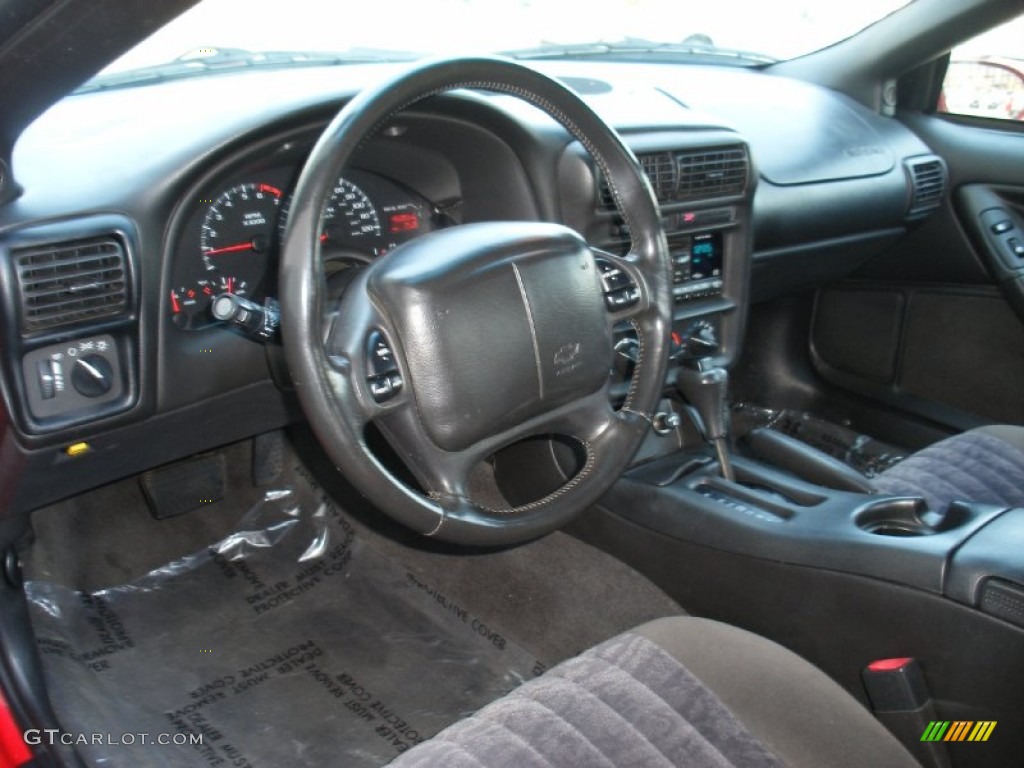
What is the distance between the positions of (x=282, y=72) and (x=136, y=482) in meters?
0.97

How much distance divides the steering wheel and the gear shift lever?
1.31 feet

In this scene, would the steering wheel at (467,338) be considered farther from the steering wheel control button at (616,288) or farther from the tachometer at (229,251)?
the tachometer at (229,251)

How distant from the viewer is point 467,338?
132cm

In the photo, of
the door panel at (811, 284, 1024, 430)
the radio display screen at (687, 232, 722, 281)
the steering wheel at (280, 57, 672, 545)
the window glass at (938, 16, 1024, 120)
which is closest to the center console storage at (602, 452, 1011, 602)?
the steering wheel at (280, 57, 672, 545)

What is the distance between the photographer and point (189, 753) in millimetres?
1802

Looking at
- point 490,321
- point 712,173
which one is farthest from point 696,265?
point 490,321

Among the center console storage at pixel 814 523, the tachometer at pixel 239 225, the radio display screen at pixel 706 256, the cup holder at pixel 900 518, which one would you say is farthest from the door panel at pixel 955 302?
the tachometer at pixel 239 225

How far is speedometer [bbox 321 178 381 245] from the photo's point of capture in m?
1.74

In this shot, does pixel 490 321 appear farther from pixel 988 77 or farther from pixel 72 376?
pixel 988 77

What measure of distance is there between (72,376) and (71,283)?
14 cm

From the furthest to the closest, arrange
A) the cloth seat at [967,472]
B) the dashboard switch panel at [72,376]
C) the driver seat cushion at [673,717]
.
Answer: the cloth seat at [967,472], the dashboard switch panel at [72,376], the driver seat cushion at [673,717]

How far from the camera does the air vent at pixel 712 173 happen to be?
2012mm

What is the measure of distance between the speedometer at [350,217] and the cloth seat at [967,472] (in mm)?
1042

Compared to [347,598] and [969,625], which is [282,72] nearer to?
[347,598]
